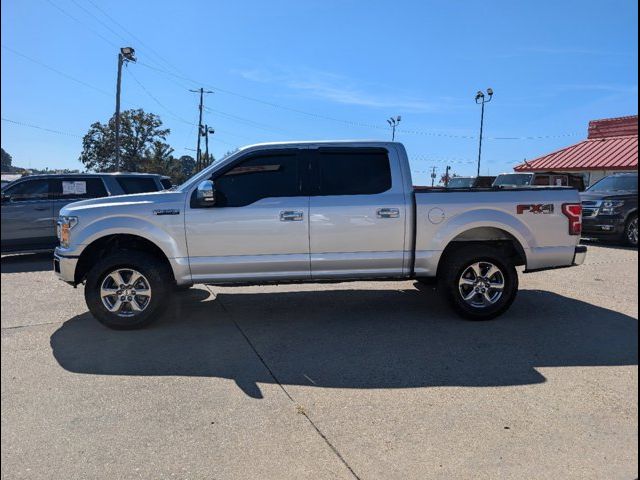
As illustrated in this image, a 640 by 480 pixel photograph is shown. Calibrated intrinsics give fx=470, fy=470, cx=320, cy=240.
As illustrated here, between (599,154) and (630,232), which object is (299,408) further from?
(599,154)

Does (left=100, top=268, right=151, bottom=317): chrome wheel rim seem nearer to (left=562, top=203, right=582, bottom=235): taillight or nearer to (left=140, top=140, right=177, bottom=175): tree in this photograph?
(left=562, top=203, right=582, bottom=235): taillight

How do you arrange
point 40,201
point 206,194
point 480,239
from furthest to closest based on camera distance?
point 40,201, point 480,239, point 206,194

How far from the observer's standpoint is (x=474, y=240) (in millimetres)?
5383

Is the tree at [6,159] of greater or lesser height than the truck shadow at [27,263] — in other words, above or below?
above

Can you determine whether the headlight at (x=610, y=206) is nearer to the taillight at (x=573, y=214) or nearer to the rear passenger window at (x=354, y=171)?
the taillight at (x=573, y=214)

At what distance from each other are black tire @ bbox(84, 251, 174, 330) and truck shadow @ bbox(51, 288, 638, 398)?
144 millimetres

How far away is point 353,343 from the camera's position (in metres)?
4.62

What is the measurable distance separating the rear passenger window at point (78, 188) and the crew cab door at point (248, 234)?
20.1 feet

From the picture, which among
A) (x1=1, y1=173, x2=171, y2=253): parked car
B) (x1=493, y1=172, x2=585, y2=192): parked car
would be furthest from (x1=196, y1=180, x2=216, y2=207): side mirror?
(x1=493, y1=172, x2=585, y2=192): parked car

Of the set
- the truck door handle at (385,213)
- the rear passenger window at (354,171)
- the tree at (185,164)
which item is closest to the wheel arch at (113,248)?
the rear passenger window at (354,171)

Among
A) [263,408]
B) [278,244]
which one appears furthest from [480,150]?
[263,408]

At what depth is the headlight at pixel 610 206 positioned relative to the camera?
11.1 metres

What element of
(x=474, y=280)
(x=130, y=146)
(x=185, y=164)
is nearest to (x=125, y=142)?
(x=130, y=146)

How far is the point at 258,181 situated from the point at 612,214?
383 inches
